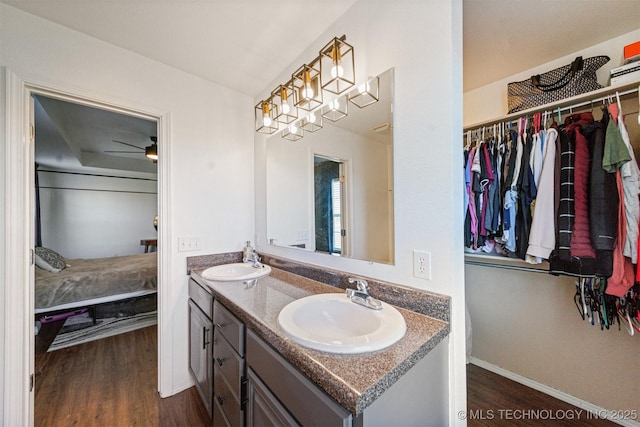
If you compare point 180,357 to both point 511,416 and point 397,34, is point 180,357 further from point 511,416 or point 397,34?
point 397,34

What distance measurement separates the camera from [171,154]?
5.80 feet

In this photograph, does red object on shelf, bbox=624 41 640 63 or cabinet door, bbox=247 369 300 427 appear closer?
cabinet door, bbox=247 369 300 427

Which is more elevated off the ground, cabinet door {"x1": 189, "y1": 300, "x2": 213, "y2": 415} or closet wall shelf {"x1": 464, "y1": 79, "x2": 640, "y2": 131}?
closet wall shelf {"x1": 464, "y1": 79, "x2": 640, "y2": 131}

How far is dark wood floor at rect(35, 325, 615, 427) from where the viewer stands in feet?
4.91

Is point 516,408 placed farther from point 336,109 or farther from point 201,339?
point 336,109

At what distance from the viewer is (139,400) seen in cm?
168

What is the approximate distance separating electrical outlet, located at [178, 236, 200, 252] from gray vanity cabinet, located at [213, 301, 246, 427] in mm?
698

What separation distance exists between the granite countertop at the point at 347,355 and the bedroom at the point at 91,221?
78.9 inches

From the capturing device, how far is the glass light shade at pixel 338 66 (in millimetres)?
1256

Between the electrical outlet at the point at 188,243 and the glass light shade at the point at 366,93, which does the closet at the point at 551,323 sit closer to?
the glass light shade at the point at 366,93

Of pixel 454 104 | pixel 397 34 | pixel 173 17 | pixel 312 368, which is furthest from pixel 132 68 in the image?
pixel 312 368

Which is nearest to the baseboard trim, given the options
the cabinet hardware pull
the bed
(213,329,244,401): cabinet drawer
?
(213,329,244,401): cabinet drawer

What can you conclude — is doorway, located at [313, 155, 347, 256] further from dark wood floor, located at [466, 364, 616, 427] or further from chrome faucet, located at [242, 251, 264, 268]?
dark wood floor, located at [466, 364, 616, 427]

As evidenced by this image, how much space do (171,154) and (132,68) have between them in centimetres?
60
